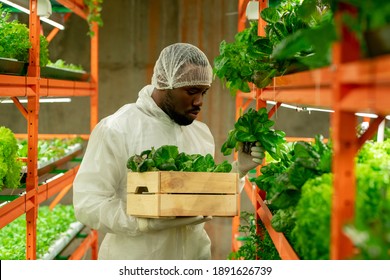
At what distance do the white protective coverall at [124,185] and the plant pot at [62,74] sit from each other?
162 cm

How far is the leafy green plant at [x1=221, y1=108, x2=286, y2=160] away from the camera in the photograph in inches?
150

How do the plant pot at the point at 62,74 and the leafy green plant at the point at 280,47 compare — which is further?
the plant pot at the point at 62,74

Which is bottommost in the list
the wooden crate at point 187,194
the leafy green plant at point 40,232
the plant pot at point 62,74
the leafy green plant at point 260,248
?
the leafy green plant at point 40,232

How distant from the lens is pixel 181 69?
4051mm

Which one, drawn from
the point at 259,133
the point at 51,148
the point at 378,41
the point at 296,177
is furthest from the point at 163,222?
the point at 51,148

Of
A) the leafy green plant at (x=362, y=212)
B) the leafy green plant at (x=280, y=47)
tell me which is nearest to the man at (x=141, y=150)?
the leafy green plant at (x=280, y=47)

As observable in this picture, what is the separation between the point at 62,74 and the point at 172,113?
2507mm

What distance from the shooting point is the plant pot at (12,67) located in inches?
169

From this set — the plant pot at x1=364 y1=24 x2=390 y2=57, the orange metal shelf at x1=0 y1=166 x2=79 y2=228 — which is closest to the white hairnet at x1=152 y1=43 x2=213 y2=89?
the orange metal shelf at x1=0 y1=166 x2=79 y2=228

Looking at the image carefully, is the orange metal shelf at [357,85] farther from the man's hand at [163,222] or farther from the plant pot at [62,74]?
the plant pot at [62,74]

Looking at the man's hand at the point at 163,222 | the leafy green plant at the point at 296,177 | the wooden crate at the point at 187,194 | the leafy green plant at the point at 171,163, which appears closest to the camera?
the leafy green plant at the point at 296,177

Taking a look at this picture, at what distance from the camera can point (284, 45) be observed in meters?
2.07

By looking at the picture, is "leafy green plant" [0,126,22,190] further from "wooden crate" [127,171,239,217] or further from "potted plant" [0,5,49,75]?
"wooden crate" [127,171,239,217]
